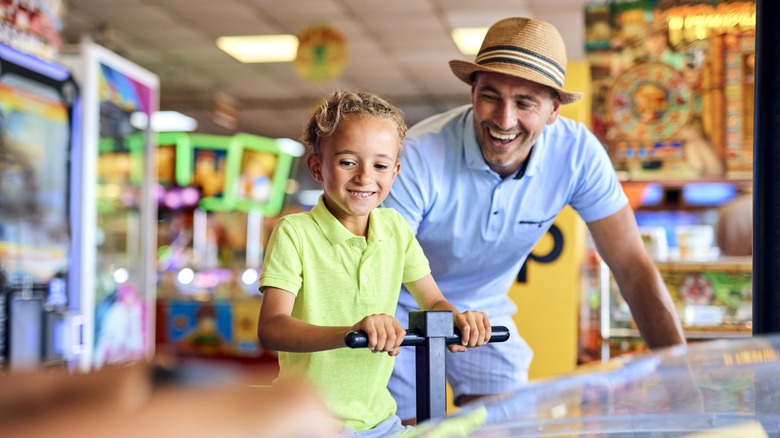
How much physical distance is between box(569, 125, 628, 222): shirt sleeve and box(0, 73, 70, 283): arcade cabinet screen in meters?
2.28

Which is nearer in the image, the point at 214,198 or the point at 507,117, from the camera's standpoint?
the point at 507,117

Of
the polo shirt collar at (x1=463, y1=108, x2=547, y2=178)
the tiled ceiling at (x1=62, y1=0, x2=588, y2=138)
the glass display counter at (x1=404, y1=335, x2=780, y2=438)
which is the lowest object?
the glass display counter at (x1=404, y1=335, x2=780, y2=438)

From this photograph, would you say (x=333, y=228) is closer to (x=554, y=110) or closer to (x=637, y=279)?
(x=554, y=110)

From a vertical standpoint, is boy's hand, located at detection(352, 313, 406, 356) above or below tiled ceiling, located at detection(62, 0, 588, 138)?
below

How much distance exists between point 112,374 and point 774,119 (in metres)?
1.08

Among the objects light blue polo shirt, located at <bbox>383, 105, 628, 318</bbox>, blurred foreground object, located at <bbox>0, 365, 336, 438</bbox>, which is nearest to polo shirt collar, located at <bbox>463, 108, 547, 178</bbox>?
light blue polo shirt, located at <bbox>383, 105, 628, 318</bbox>

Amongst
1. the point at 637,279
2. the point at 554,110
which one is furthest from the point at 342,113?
the point at 637,279

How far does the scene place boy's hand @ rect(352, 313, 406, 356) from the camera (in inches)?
39.8

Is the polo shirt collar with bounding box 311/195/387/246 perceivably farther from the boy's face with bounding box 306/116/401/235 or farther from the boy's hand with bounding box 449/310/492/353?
the boy's hand with bounding box 449/310/492/353

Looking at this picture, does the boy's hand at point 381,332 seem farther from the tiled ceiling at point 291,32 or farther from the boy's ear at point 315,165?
the tiled ceiling at point 291,32

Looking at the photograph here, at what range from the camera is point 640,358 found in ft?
2.70

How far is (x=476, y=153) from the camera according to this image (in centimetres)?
161

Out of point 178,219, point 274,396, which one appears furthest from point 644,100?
point 178,219

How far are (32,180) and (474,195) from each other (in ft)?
7.45
